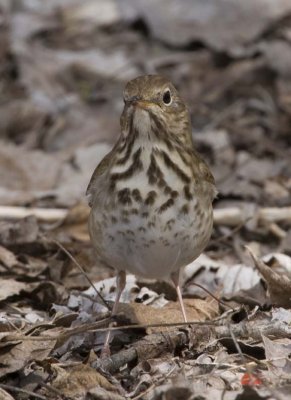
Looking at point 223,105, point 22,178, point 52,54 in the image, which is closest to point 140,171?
point 22,178

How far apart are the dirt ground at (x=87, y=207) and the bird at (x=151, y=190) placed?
44 centimetres

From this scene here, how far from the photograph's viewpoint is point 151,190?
540cm

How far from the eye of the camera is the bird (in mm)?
5395

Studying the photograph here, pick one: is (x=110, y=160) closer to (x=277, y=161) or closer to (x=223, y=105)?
(x=277, y=161)

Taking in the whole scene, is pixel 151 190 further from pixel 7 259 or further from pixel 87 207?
pixel 87 207

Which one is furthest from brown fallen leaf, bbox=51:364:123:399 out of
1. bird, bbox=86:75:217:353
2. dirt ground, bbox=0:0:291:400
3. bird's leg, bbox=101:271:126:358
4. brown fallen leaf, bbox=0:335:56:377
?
bird, bbox=86:75:217:353

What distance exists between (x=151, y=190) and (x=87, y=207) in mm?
2823

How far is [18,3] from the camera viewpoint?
1306cm

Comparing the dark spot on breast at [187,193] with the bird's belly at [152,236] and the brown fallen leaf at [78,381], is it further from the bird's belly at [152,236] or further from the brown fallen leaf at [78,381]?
the brown fallen leaf at [78,381]

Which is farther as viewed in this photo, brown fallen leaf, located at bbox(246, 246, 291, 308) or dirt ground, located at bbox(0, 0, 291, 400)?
brown fallen leaf, located at bbox(246, 246, 291, 308)

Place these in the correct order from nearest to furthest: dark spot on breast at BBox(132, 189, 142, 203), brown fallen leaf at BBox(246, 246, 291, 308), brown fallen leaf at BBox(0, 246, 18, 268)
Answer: dark spot on breast at BBox(132, 189, 142, 203)
brown fallen leaf at BBox(246, 246, 291, 308)
brown fallen leaf at BBox(0, 246, 18, 268)

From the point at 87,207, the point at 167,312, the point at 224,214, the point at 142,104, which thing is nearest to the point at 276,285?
the point at 167,312

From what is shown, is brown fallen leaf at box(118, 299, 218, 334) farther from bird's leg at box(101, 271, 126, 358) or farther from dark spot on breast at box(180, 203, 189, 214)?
dark spot on breast at box(180, 203, 189, 214)

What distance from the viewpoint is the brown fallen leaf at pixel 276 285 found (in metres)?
6.18
